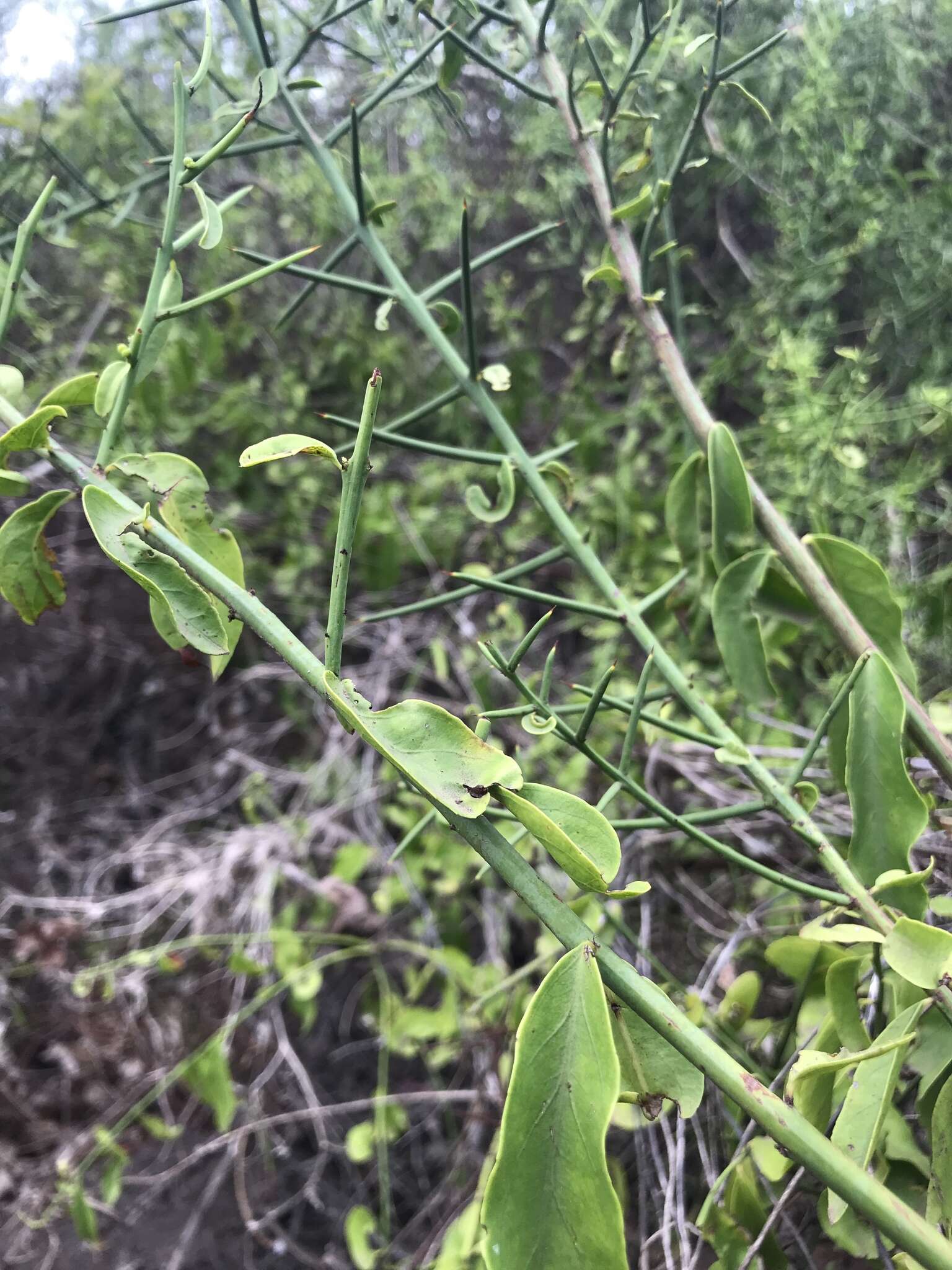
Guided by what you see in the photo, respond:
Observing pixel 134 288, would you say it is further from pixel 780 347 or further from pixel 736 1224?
pixel 736 1224

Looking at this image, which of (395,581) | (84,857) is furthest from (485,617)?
(84,857)

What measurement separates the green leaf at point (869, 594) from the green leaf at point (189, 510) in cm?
27

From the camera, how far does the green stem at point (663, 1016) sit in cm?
20

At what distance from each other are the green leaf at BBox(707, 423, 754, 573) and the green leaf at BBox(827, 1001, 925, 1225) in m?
0.21

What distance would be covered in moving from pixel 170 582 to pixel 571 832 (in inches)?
5.8

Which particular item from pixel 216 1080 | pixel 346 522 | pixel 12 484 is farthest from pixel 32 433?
pixel 216 1080

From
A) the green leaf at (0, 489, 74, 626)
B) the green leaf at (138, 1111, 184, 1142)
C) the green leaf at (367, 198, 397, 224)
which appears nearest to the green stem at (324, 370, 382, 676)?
the green leaf at (0, 489, 74, 626)

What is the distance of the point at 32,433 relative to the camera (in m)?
0.26

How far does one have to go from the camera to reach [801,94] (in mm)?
591

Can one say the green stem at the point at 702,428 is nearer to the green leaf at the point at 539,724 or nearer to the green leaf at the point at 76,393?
the green leaf at the point at 539,724

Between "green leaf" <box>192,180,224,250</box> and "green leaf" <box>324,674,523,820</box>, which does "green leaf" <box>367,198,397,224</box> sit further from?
"green leaf" <box>324,674,523,820</box>

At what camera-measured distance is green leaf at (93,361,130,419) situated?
0.99 ft

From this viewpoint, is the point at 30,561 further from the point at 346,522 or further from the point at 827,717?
the point at 827,717

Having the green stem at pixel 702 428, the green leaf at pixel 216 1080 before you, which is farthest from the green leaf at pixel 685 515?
the green leaf at pixel 216 1080
